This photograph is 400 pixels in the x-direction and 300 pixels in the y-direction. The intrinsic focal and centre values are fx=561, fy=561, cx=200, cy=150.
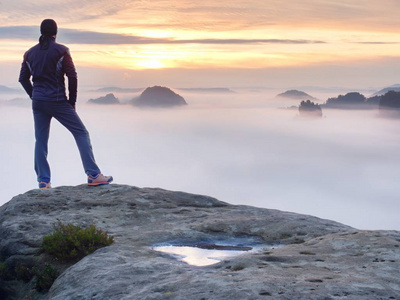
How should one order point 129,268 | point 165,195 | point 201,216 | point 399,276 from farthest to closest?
point 165,195, point 201,216, point 129,268, point 399,276

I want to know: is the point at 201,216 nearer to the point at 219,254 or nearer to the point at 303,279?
the point at 219,254

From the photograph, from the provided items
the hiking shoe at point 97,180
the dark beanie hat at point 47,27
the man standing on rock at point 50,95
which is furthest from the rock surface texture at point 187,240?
the dark beanie hat at point 47,27

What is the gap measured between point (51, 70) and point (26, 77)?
1.06 m

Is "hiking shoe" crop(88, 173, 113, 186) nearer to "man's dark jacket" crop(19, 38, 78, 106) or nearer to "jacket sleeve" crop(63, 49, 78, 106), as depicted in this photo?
"man's dark jacket" crop(19, 38, 78, 106)

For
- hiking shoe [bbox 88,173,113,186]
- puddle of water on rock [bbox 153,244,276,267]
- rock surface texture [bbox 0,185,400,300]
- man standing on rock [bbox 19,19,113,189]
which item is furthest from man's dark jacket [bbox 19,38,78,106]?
puddle of water on rock [bbox 153,244,276,267]

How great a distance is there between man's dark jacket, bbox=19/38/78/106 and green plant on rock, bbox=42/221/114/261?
525cm

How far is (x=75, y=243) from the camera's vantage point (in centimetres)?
955

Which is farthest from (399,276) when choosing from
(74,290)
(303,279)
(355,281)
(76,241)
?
(76,241)

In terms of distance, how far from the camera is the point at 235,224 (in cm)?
1127

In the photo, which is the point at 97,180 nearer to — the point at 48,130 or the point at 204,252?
the point at 48,130

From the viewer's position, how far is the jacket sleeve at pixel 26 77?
1463cm

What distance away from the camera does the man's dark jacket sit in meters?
14.0

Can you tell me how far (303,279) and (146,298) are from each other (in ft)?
6.41

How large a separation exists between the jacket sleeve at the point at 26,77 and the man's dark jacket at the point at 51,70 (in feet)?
0.11
